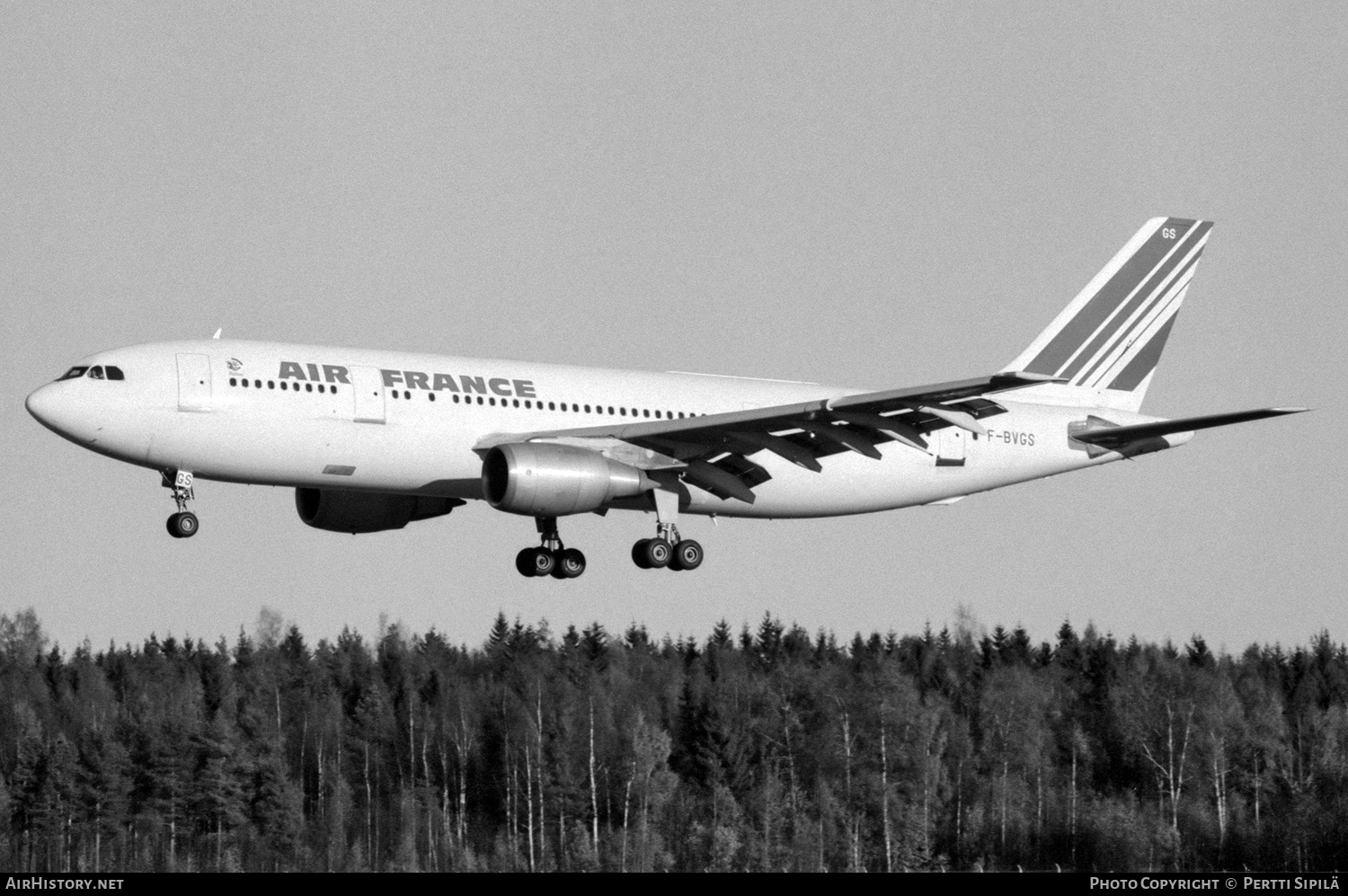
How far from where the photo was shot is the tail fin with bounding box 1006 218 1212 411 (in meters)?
55.8

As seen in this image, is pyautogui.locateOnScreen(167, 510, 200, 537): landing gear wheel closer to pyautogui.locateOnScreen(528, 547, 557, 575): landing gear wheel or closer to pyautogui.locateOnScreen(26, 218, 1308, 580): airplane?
pyautogui.locateOnScreen(26, 218, 1308, 580): airplane

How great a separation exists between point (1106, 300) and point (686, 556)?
16.1 m

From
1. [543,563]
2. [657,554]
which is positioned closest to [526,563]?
[543,563]

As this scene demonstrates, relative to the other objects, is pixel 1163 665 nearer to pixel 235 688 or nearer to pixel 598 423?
pixel 235 688

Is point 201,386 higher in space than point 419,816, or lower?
higher

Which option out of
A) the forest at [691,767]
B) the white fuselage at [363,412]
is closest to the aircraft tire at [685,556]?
the white fuselage at [363,412]

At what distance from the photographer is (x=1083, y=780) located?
89.2 metres

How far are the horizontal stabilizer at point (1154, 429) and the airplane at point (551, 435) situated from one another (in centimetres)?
5

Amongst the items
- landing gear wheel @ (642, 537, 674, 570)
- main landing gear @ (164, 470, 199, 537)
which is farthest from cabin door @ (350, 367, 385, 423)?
landing gear wheel @ (642, 537, 674, 570)

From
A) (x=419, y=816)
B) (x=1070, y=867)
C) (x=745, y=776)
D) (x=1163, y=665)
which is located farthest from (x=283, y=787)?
(x=1163, y=665)

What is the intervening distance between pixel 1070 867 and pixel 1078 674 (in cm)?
2197

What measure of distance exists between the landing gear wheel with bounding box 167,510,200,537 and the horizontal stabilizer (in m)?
21.6

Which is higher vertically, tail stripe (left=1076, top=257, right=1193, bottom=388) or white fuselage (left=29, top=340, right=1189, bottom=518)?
tail stripe (left=1076, top=257, right=1193, bottom=388)

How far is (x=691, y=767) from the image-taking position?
8969 cm
